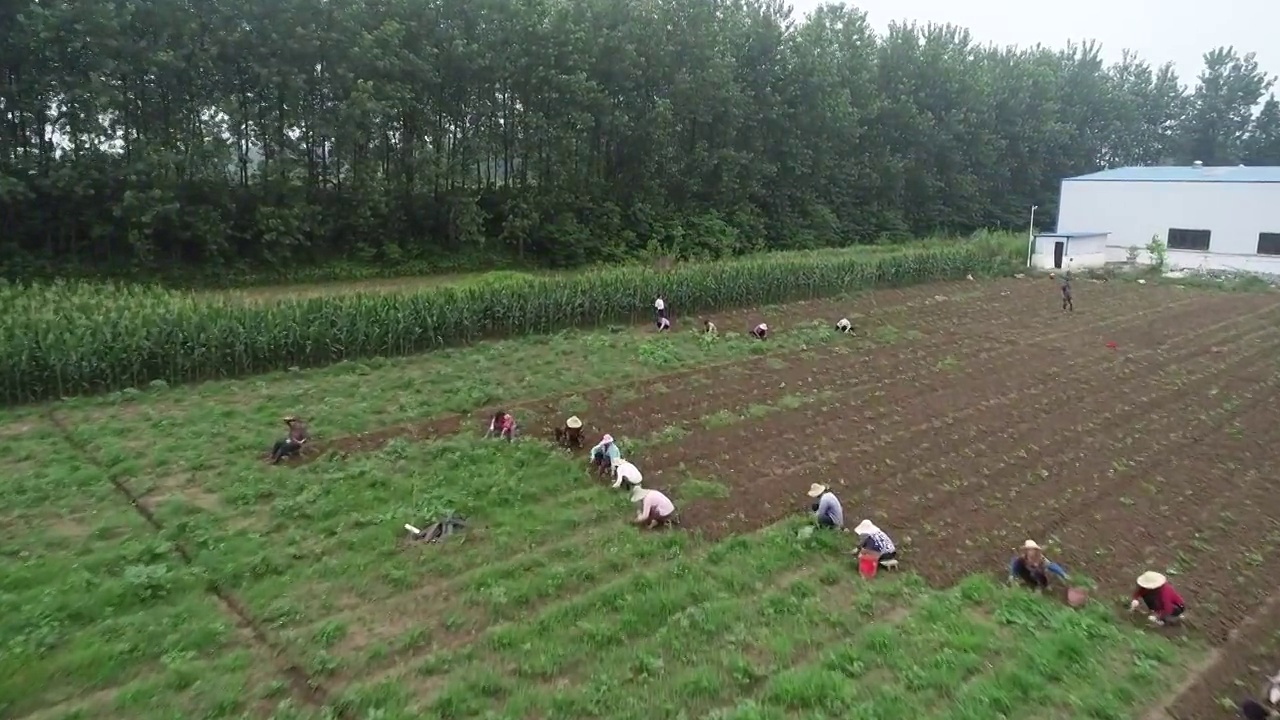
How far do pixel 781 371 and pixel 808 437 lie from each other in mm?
4254

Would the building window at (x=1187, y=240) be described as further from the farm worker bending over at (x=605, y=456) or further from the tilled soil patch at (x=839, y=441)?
the farm worker bending over at (x=605, y=456)

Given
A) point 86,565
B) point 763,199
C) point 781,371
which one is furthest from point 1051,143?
point 86,565

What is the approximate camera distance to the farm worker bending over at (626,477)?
1017cm

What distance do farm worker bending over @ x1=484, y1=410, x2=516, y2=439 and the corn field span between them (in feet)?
19.7

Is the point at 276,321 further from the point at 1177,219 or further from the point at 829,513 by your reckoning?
the point at 1177,219

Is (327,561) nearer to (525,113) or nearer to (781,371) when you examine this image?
(781,371)

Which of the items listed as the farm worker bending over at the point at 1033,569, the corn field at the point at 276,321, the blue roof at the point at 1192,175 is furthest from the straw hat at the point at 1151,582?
the blue roof at the point at 1192,175

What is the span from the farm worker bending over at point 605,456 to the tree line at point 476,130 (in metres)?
18.3

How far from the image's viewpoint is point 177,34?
23906mm

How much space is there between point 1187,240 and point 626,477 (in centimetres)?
3428

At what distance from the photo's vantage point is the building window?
1382 inches

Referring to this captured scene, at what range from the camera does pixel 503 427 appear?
12047 millimetres

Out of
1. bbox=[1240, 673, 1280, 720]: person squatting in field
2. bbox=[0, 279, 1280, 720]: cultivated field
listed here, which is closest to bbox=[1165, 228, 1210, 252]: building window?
bbox=[0, 279, 1280, 720]: cultivated field

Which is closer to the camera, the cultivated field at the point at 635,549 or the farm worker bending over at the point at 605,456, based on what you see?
the cultivated field at the point at 635,549
